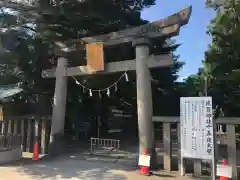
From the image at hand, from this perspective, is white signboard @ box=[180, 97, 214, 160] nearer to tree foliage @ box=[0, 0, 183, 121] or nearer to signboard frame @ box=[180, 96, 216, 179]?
signboard frame @ box=[180, 96, 216, 179]

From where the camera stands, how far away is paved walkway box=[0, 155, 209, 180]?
265 inches

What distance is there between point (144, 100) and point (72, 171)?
10.6ft

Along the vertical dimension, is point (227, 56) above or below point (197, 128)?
above

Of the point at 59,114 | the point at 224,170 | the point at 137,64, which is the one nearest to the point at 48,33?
the point at 59,114

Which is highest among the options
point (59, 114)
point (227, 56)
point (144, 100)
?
point (227, 56)

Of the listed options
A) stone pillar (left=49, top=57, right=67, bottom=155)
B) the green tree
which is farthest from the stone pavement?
the green tree

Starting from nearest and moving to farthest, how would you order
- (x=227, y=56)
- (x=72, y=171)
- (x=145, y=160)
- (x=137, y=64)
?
(x=145, y=160) < (x=72, y=171) < (x=137, y=64) < (x=227, y=56)

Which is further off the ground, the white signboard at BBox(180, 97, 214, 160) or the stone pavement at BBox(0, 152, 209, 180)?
the white signboard at BBox(180, 97, 214, 160)

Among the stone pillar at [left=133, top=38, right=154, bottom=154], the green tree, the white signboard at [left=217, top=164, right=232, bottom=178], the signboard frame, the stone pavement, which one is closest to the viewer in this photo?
the white signboard at [left=217, top=164, right=232, bottom=178]

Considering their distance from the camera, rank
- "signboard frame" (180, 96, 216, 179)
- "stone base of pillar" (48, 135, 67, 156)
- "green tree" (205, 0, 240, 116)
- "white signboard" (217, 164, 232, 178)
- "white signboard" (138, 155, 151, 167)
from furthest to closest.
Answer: "green tree" (205, 0, 240, 116), "stone base of pillar" (48, 135, 67, 156), "white signboard" (138, 155, 151, 167), "signboard frame" (180, 96, 216, 179), "white signboard" (217, 164, 232, 178)

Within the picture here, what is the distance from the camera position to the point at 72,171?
7340 millimetres

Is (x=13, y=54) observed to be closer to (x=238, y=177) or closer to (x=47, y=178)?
(x=47, y=178)

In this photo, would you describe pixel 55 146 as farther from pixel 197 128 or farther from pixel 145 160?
pixel 197 128

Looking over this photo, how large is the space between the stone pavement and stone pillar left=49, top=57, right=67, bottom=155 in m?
1.02
